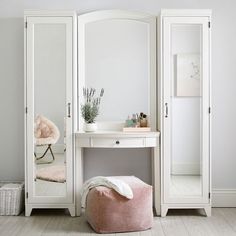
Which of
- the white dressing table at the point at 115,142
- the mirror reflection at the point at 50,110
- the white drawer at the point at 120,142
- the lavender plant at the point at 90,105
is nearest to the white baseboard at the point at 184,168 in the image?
the white dressing table at the point at 115,142

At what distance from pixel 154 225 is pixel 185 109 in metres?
1.13

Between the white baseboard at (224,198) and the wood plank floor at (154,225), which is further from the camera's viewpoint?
the white baseboard at (224,198)

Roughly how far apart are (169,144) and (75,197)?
3.43 feet

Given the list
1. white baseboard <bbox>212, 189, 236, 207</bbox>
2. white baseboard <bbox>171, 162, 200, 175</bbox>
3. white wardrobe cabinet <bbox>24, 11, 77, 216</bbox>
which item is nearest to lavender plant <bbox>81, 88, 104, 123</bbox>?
white wardrobe cabinet <bbox>24, 11, 77, 216</bbox>

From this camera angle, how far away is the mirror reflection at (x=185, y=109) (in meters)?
4.18

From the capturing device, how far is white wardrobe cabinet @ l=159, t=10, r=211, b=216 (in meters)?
4.17

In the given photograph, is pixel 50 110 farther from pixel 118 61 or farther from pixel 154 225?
pixel 154 225

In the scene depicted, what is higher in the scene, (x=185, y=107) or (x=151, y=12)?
(x=151, y=12)

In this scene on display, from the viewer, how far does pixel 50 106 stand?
4.20 metres

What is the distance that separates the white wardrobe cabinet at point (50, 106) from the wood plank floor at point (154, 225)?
0.16 m

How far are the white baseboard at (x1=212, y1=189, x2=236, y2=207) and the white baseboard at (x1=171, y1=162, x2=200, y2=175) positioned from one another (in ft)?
1.93

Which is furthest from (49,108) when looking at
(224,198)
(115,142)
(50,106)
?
(224,198)

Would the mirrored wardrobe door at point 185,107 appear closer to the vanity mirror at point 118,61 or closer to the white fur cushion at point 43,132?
the vanity mirror at point 118,61

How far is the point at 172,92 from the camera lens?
4203 mm
